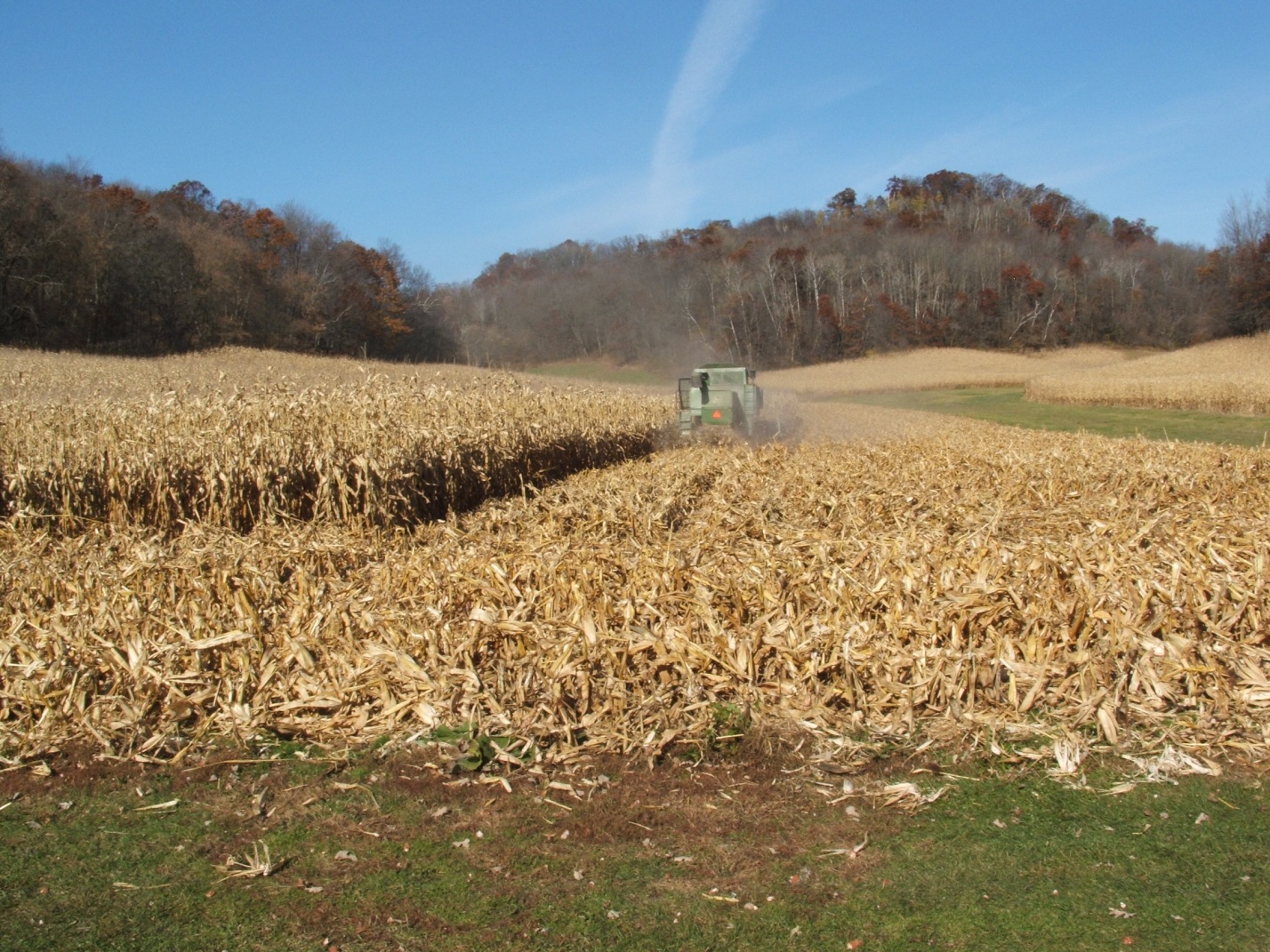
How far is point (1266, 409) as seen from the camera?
26.4 m

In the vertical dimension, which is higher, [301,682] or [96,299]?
[96,299]

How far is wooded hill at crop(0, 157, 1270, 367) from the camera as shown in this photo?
4088 cm

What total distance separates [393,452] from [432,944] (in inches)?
287

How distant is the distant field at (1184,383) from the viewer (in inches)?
1101

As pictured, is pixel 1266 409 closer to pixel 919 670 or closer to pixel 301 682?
pixel 919 670

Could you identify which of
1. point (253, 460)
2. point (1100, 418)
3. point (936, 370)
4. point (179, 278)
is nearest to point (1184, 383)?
point (1100, 418)

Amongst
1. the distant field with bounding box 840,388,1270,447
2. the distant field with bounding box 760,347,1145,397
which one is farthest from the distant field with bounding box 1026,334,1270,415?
the distant field with bounding box 760,347,1145,397

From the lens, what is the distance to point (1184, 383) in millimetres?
31188

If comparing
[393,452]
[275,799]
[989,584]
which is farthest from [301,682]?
[393,452]

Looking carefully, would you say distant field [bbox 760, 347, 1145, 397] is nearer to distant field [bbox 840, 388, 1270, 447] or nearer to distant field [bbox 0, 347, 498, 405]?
distant field [bbox 840, 388, 1270, 447]

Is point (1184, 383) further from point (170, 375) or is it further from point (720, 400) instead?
point (170, 375)

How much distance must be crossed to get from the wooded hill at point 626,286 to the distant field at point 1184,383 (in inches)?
496

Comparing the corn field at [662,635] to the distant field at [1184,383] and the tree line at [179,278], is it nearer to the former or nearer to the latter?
the distant field at [1184,383]

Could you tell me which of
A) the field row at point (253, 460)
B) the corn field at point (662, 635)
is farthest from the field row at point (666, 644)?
the field row at point (253, 460)
